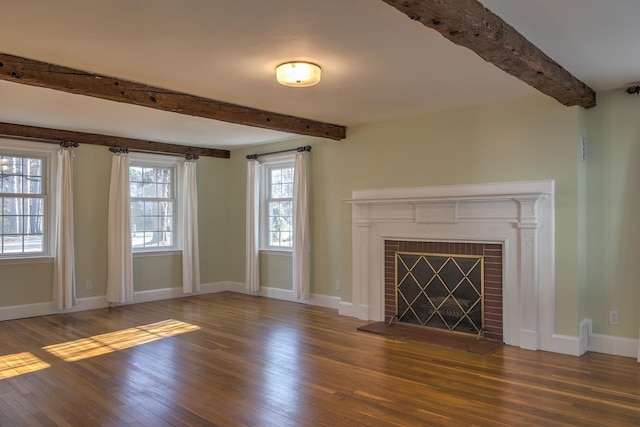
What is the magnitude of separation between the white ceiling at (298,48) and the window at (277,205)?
2328 millimetres

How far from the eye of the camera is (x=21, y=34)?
113 inches

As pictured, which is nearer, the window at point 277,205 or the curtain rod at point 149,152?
the curtain rod at point 149,152

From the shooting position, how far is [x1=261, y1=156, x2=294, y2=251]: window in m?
7.12

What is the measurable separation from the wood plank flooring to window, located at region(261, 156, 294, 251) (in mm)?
2123

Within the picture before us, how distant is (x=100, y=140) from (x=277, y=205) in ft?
8.57

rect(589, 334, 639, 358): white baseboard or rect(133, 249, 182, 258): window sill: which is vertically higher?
rect(133, 249, 182, 258): window sill

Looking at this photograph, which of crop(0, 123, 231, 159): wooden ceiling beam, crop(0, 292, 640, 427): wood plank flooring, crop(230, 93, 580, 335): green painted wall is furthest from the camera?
crop(0, 123, 231, 159): wooden ceiling beam

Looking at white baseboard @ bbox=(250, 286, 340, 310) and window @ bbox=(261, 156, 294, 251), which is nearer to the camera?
white baseboard @ bbox=(250, 286, 340, 310)

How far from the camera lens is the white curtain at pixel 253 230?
7.21 metres

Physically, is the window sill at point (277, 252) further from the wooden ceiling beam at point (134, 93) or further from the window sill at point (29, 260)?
the window sill at point (29, 260)

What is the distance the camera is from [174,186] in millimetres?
7480

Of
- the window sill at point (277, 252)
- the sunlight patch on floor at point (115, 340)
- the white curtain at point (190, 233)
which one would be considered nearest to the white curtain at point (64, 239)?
the sunlight patch on floor at point (115, 340)

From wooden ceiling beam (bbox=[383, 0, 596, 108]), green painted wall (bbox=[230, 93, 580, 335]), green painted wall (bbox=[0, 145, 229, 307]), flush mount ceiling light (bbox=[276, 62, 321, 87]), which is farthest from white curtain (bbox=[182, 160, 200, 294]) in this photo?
wooden ceiling beam (bbox=[383, 0, 596, 108])

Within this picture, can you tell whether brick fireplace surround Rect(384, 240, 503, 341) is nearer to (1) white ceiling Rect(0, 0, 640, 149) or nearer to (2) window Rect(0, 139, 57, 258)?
(1) white ceiling Rect(0, 0, 640, 149)
